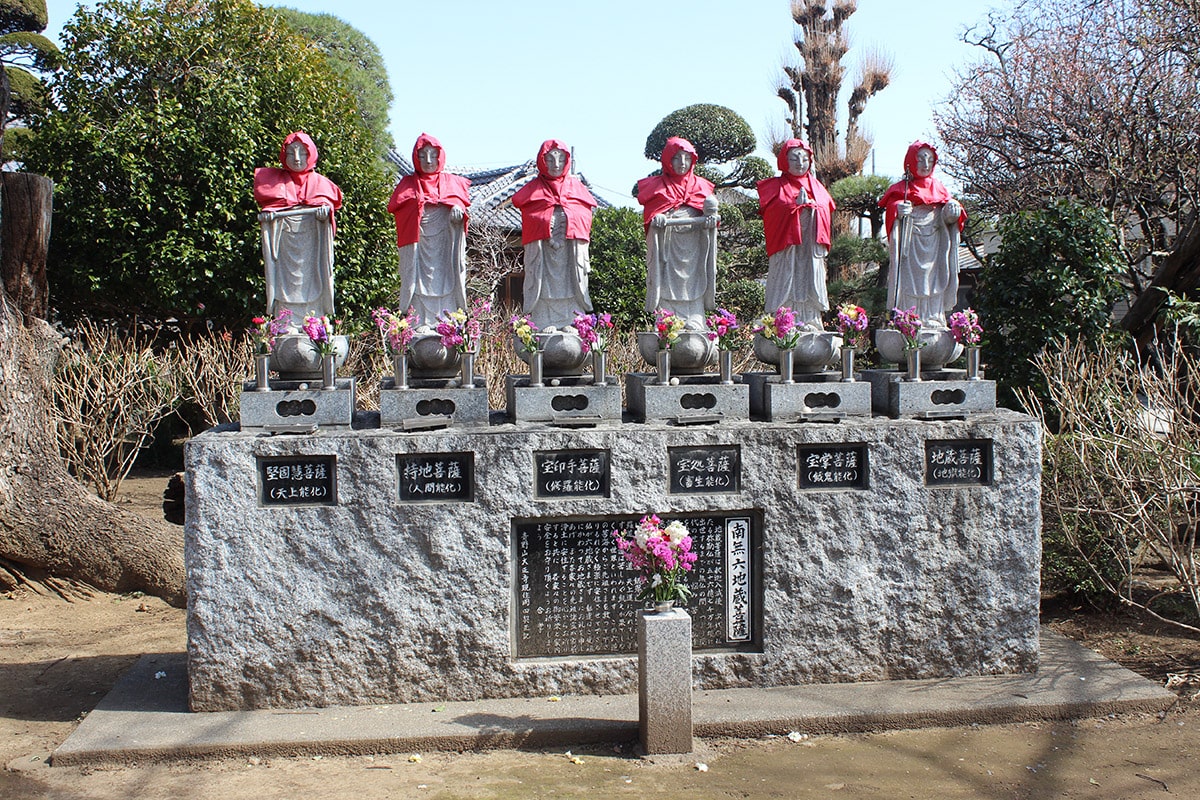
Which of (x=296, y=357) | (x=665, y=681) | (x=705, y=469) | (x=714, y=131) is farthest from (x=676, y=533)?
(x=714, y=131)

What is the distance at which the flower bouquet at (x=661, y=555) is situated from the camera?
4969mm

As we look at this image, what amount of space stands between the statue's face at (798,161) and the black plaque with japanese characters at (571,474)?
2.17m

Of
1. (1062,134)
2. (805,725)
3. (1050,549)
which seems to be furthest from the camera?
(1062,134)

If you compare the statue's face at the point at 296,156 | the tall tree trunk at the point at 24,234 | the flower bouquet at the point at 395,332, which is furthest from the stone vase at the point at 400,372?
the tall tree trunk at the point at 24,234

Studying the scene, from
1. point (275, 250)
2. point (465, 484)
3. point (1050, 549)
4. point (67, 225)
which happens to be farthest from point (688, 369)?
point (67, 225)

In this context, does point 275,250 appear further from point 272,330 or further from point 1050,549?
point 1050,549

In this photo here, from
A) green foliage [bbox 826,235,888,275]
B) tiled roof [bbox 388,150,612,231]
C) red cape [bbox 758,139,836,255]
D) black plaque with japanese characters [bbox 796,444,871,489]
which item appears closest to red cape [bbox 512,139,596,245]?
red cape [bbox 758,139,836,255]

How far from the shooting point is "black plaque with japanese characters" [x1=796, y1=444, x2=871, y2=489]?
230 inches

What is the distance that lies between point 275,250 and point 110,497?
5.26 metres

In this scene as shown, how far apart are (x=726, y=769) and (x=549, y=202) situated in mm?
3350

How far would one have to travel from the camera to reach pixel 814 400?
6.04 metres

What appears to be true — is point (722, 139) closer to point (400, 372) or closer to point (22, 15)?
point (22, 15)

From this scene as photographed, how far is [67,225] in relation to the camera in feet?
36.4

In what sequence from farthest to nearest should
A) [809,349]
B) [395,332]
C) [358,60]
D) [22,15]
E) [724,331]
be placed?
1. [358,60]
2. [22,15]
3. [809,349]
4. [724,331]
5. [395,332]
